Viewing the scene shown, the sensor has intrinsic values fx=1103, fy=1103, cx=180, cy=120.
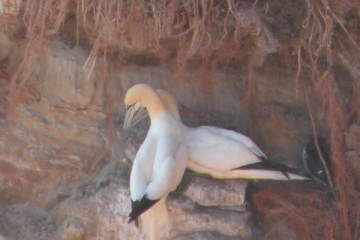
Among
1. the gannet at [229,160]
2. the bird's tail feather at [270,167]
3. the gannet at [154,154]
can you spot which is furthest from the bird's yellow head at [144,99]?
the bird's tail feather at [270,167]

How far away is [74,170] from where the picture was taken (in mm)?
3941

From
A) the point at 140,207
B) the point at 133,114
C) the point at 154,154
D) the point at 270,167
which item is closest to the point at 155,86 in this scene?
the point at 133,114

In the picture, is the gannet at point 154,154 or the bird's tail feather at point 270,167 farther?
the bird's tail feather at point 270,167

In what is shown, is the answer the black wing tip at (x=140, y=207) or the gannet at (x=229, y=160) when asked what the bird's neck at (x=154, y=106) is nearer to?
the gannet at (x=229, y=160)

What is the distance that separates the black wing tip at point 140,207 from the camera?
134 inches

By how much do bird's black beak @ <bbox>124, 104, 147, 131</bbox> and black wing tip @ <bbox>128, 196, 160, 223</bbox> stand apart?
1.36 ft

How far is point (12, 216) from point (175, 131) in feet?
2.30

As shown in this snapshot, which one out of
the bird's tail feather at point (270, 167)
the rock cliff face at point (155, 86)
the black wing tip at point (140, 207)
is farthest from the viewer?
the rock cliff face at point (155, 86)

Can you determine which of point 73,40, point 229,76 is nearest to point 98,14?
point 73,40

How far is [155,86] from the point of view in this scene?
3.99 meters

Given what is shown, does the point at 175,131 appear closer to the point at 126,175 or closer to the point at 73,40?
the point at 126,175

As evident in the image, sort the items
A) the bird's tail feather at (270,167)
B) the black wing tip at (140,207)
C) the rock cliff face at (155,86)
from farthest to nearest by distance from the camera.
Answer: the rock cliff face at (155,86) → the bird's tail feather at (270,167) → the black wing tip at (140,207)

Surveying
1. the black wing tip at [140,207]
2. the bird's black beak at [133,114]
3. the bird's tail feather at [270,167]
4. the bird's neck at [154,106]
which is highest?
the bird's neck at [154,106]

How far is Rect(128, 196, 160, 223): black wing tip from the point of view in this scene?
3408 mm
